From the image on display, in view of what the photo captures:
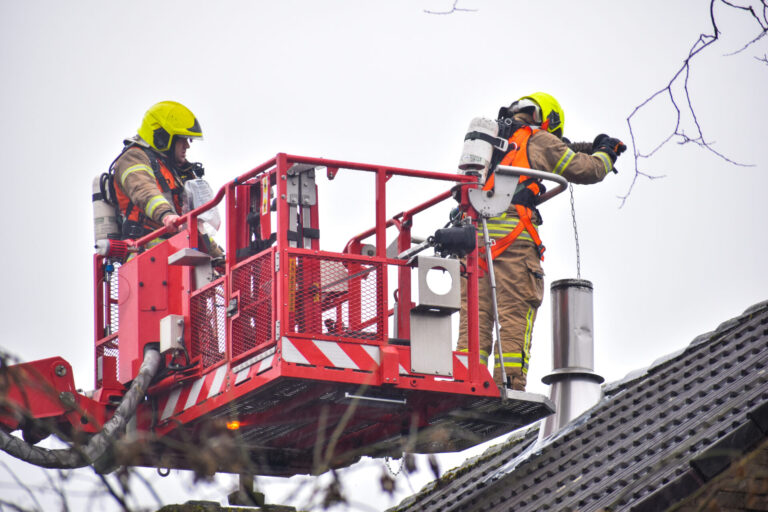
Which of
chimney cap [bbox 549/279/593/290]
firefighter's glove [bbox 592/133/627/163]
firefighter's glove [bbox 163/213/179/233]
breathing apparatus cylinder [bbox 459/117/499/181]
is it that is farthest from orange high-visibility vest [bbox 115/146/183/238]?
firefighter's glove [bbox 592/133/627/163]

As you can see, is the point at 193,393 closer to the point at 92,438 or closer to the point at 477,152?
the point at 92,438

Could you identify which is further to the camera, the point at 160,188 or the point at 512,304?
the point at 160,188

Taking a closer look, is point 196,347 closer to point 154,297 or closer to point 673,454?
point 154,297

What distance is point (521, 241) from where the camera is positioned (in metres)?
10.1

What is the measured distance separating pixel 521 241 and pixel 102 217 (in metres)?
3.28

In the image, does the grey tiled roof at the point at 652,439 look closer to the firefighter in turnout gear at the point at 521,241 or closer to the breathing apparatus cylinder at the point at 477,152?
the firefighter in turnout gear at the point at 521,241

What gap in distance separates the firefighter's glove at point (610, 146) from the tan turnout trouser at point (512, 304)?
3.22ft

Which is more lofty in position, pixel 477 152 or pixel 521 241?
pixel 477 152

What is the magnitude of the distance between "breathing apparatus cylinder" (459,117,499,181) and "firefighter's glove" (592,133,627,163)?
3.11ft

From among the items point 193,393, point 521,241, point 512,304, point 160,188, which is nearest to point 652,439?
point 512,304

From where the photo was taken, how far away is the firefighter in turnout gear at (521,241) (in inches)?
391

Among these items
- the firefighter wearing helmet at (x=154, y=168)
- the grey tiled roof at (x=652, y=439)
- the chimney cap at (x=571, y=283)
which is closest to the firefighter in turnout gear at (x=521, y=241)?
the grey tiled roof at (x=652, y=439)

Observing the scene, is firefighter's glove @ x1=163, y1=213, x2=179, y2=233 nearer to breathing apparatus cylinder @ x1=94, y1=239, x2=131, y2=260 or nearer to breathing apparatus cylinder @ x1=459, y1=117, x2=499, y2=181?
breathing apparatus cylinder @ x1=94, y1=239, x2=131, y2=260

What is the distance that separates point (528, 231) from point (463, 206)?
28.7 inches
